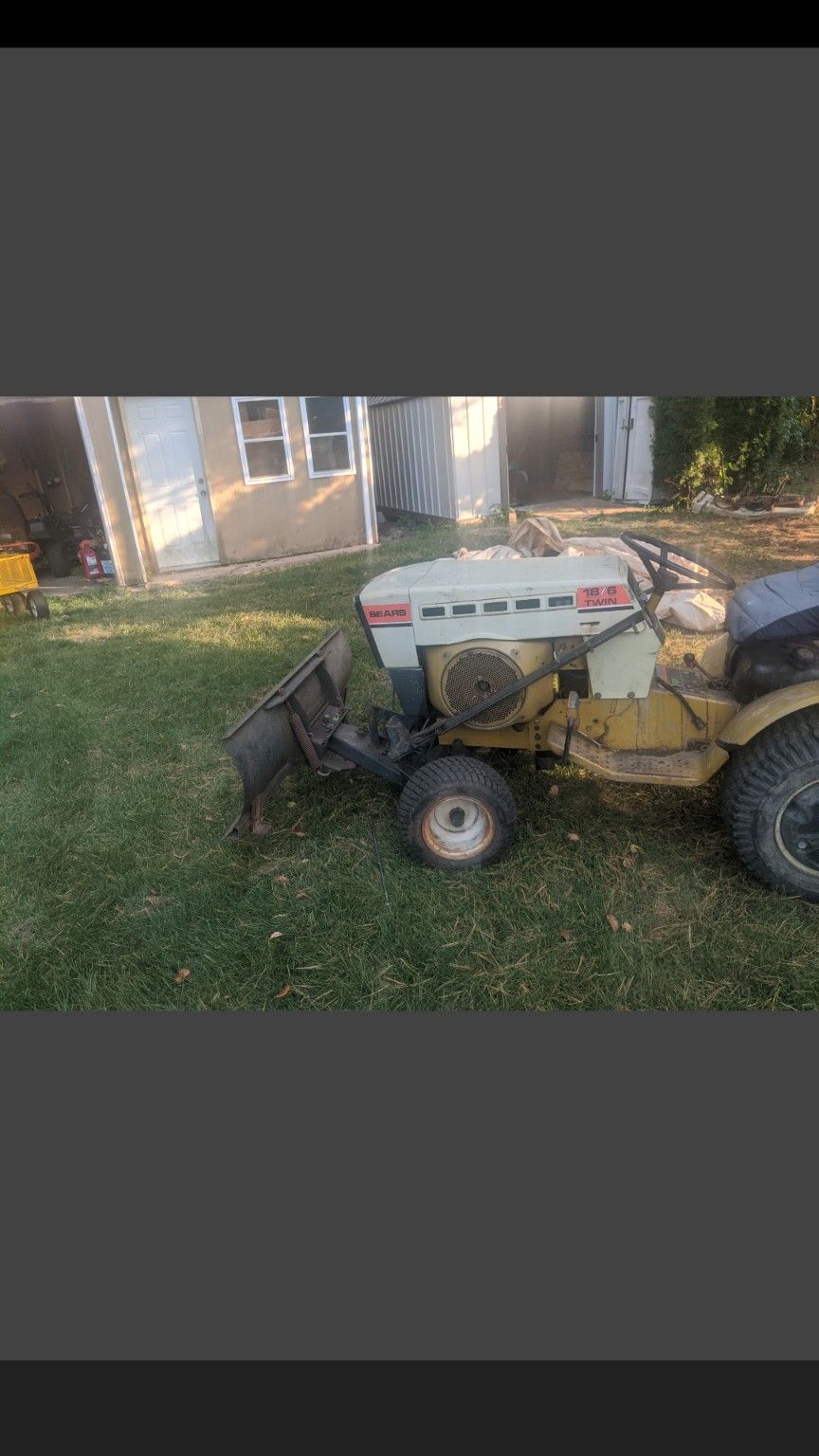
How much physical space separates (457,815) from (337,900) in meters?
0.57

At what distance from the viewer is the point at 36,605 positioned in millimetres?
7121

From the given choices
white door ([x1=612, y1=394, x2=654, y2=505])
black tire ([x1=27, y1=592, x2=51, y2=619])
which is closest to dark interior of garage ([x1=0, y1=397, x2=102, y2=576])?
black tire ([x1=27, y1=592, x2=51, y2=619])

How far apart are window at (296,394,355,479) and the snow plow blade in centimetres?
631

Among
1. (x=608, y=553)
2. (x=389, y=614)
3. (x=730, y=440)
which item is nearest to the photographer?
(x=389, y=614)

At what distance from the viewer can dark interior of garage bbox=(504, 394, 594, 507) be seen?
11.6 meters

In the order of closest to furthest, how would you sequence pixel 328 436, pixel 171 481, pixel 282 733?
pixel 282 733 → pixel 171 481 → pixel 328 436

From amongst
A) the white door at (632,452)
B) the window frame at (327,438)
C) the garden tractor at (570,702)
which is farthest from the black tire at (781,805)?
the white door at (632,452)

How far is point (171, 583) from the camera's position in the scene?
27.2 feet

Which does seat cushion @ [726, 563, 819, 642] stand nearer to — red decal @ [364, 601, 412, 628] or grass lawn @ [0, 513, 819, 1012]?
grass lawn @ [0, 513, 819, 1012]

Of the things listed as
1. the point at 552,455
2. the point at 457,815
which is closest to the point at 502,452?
the point at 552,455

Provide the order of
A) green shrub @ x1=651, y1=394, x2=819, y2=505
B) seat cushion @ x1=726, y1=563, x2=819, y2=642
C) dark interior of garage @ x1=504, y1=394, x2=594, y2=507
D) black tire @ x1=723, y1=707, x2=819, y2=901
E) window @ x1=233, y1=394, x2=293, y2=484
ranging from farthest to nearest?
dark interior of garage @ x1=504, y1=394, x2=594, y2=507, green shrub @ x1=651, y1=394, x2=819, y2=505, window @ x1=233, y1=394, x2=293, y2=484, seat cushion @ x1=726, y1=563, x2=819, y2=642, black tire @ x1=723, y1=707, x2=819, y2=901

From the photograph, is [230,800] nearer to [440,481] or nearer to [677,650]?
[677,650]

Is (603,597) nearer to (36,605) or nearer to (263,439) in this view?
(36,605)

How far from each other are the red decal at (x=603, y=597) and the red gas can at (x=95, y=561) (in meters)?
6.74
